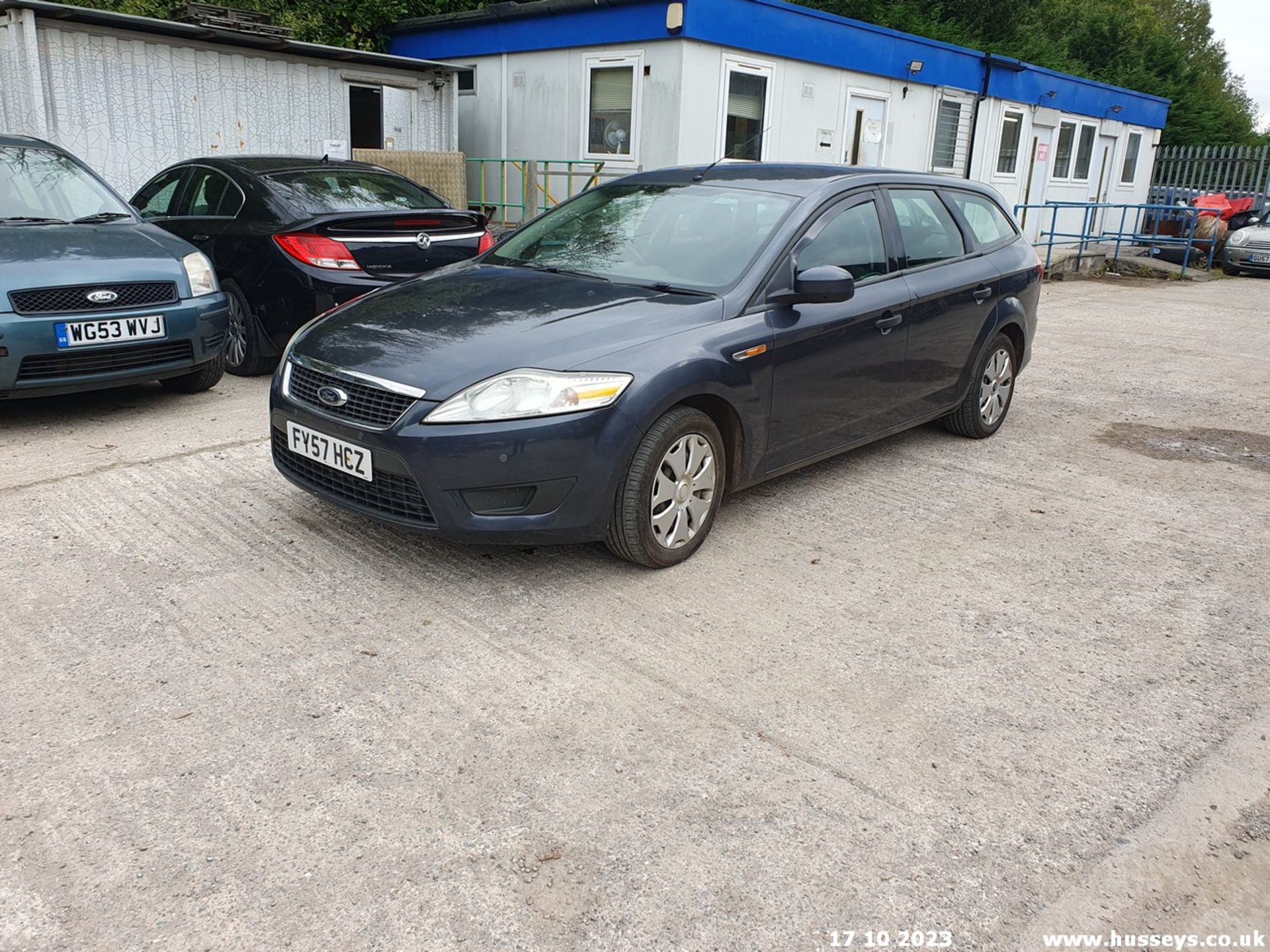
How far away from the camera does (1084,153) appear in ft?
68.2

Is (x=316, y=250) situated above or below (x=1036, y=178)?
below

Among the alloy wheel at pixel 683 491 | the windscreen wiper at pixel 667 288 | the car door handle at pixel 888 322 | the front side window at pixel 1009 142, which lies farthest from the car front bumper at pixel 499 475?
the front side window at pixel 1009 142

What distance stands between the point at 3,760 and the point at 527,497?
1.75 m

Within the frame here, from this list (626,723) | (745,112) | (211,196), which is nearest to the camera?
(626,723)

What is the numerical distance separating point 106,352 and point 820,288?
12.7ft

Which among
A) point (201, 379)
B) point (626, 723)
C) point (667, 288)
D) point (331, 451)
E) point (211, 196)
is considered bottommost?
point (626, 723)

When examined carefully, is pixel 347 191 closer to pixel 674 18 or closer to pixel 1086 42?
pixel 674 18

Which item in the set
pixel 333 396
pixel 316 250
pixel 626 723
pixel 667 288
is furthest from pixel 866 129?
pixel 626 723

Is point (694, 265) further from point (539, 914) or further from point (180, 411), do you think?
point (180, 411)

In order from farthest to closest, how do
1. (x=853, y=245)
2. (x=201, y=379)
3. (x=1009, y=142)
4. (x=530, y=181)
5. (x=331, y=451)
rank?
(x=1009, y=142) < (x=530, y=181) < (x=201, y=379) < (x=853, y=245) < (x=331, y=451)

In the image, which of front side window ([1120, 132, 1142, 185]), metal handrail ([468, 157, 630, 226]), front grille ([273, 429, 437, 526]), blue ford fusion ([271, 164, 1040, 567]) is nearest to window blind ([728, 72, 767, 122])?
metal handrail ([468, 157, 630, 226])

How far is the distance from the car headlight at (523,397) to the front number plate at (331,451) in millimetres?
355

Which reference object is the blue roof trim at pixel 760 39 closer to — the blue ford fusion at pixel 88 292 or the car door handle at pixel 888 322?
the blue ford fusion at pixel 88 292

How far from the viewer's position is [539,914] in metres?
2.31
